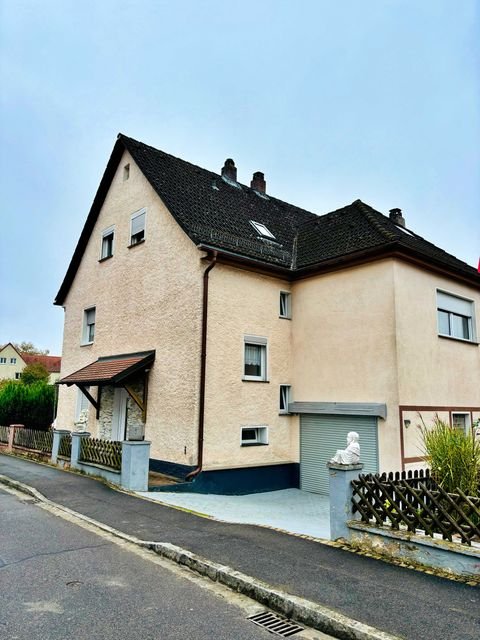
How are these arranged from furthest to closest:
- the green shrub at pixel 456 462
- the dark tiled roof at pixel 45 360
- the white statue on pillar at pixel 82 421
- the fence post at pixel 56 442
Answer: the dark tiled roof at pixel 45 360 < the white statue on pillar at pixel 82 421 < the fence post at pixel 56 442 < the green shrub at pixel 456 462

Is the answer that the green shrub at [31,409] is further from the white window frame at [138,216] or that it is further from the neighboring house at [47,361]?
the neighboring house at [47,361]

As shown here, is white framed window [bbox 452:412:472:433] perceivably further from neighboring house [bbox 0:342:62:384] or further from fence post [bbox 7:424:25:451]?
neighboring house [bbox 0:342:62:384]

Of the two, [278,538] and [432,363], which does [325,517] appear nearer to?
[278,538]

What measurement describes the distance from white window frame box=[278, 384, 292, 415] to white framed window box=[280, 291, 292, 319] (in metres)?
2.22

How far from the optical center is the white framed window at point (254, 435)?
1266 cm

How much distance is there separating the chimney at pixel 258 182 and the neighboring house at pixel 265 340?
16.3 ft

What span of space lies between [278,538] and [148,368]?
7.54 m

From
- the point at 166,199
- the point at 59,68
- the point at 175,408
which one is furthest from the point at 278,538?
the point at 59,68

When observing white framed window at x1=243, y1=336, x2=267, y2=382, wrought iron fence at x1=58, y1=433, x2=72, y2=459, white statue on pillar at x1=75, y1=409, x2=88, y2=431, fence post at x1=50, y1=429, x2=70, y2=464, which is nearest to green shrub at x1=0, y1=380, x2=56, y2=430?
white statue on pillar at x1=75, y1=409, x2=88, y2=431

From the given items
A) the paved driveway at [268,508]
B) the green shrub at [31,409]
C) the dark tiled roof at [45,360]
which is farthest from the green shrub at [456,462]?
the dark tiled roof at [45,360]

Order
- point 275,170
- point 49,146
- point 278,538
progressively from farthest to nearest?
point 275,170
point 49,146
point 278,538

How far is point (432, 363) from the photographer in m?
12.1

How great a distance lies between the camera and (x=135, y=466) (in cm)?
1055

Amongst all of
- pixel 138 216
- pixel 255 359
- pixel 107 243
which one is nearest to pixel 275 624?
pixel 255 359
